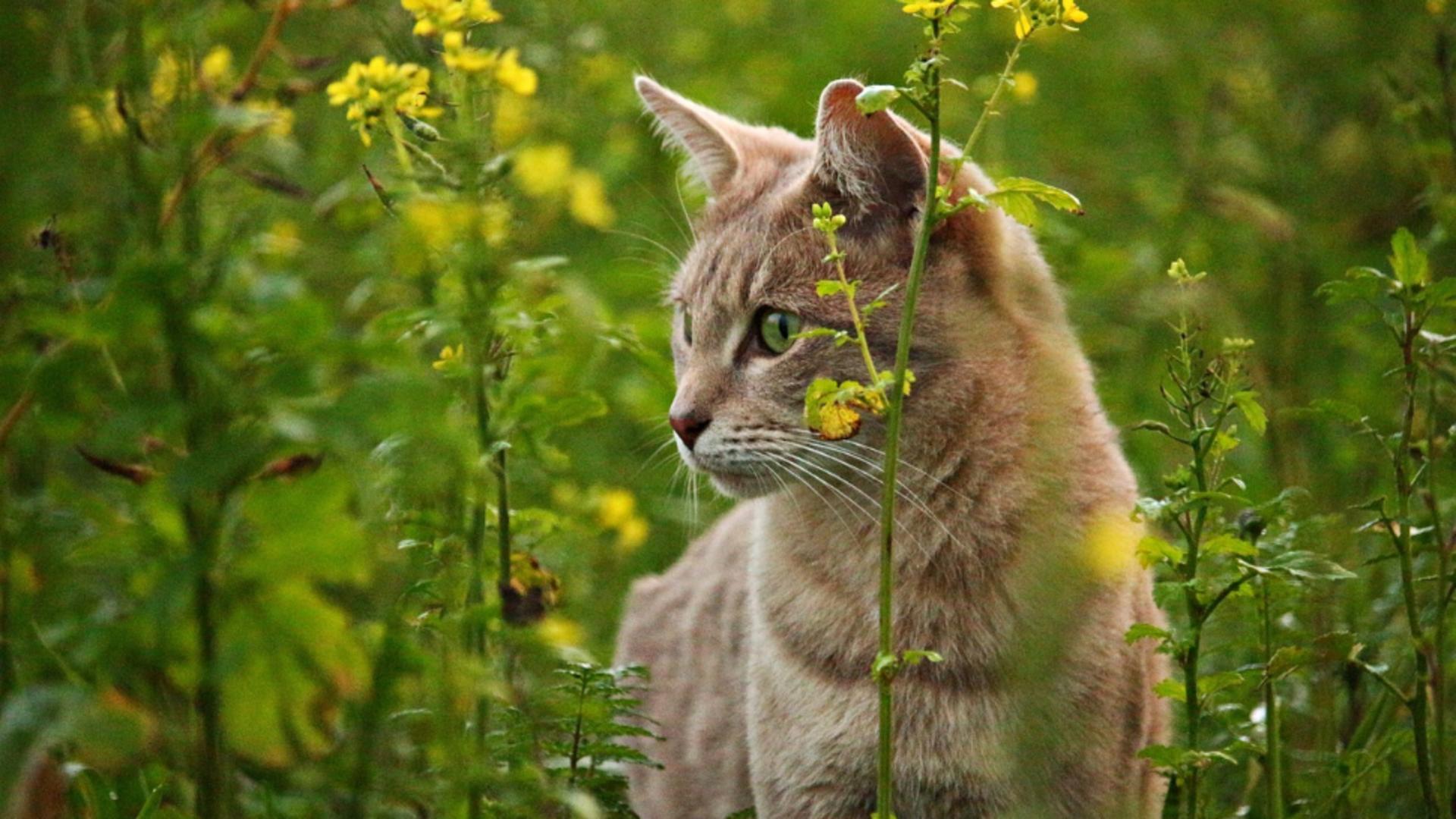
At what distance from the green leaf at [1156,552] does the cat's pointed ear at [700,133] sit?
1313mm

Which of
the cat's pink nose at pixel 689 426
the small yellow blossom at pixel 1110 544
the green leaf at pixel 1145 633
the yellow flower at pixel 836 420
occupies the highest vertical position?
the cat's pink nose at pixel 689 426

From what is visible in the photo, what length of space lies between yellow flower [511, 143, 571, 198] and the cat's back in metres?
1.34

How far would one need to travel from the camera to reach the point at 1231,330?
11.4 ft

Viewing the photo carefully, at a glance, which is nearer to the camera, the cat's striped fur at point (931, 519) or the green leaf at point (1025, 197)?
the green leaf at point (1025, 197)

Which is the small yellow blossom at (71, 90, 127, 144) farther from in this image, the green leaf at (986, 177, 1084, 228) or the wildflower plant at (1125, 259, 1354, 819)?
the wildflower plant at (1125, 259, 1354, 819)

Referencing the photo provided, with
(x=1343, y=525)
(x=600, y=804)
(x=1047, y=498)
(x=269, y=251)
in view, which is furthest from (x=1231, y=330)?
(x=269, y=251)

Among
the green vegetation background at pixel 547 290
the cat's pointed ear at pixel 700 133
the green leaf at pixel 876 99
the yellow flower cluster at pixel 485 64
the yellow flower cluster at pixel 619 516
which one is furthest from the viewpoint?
the cat's pointed ear at pixel 700 133

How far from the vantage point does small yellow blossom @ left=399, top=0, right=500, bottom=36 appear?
172 centimetres

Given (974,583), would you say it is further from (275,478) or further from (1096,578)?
(275,478)

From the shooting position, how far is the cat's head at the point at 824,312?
242 cm

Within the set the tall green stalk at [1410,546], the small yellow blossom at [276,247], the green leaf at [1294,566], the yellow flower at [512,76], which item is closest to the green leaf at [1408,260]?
the tall green stalk at [1410,546]

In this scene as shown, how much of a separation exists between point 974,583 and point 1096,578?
197 millimetres

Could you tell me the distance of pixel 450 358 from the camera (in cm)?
188

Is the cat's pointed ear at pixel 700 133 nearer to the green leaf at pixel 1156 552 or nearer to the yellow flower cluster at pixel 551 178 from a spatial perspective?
the yellow flower cluster at pixel 551 178
